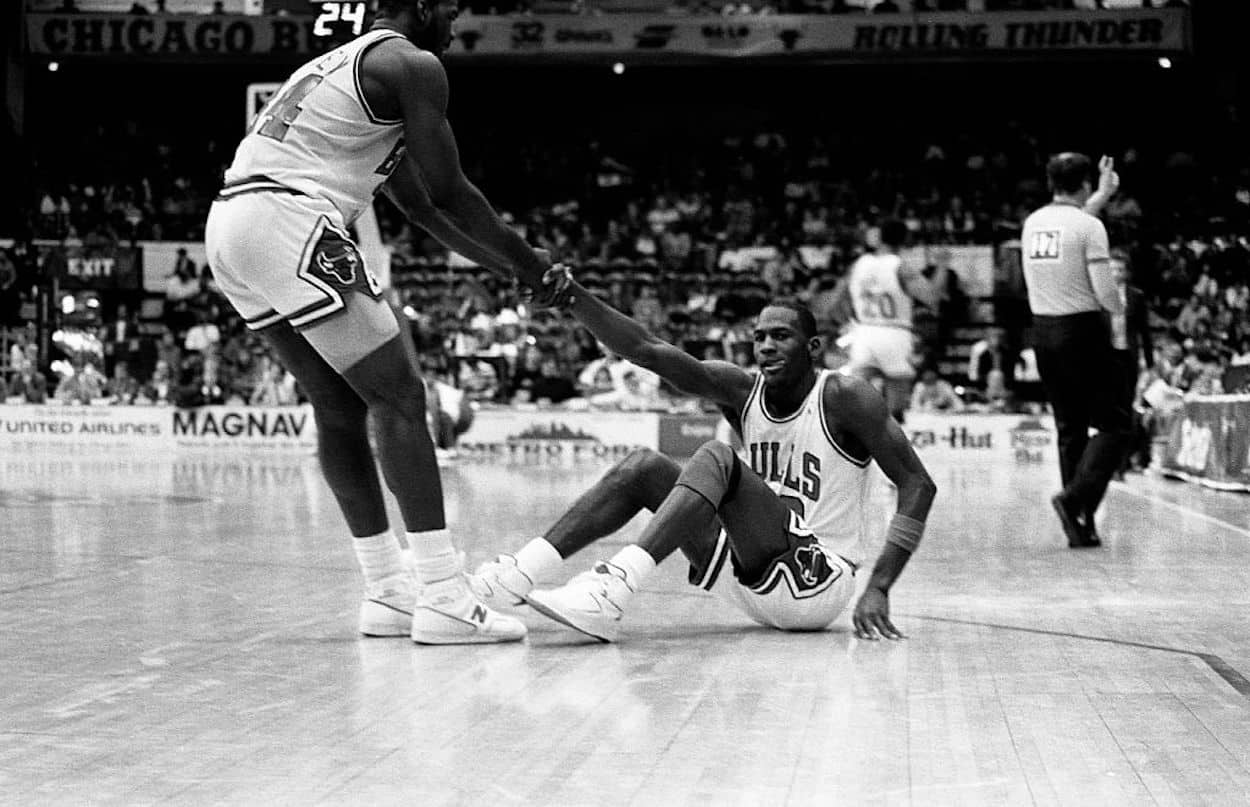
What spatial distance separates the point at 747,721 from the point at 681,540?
1.05 m

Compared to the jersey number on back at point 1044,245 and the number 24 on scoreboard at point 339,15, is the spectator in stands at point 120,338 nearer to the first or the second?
the number 24 on scoreboard at point 339,15

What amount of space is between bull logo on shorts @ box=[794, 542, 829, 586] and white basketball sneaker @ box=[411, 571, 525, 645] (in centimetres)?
81

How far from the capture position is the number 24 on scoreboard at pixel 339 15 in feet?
30.0

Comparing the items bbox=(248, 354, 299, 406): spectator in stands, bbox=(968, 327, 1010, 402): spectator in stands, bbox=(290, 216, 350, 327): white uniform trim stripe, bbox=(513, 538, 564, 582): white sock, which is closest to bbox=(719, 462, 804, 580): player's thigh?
bbox=(513, 538, 564, 582): white sock

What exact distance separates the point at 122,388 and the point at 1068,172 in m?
15.4

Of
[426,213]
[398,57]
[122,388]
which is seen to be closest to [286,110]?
[398,57]

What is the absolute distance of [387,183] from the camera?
4.86m

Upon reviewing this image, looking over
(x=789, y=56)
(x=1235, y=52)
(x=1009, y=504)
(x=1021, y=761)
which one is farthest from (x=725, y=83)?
(x=1021, y=761)

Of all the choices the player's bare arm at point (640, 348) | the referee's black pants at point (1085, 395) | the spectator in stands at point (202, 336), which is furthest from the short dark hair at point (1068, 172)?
the spectator in stands at point (202, 336)

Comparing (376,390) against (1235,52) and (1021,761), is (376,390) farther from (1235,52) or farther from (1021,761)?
(1235,52)

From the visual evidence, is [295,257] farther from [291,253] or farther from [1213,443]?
[1213,443]

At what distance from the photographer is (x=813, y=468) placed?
4852 mm

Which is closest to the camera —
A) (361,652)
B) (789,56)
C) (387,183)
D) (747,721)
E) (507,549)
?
(747,721)

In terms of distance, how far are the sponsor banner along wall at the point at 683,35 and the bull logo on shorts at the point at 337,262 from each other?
22029mm
